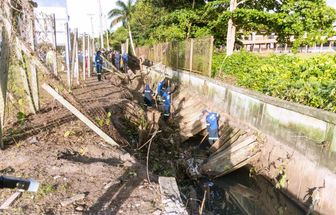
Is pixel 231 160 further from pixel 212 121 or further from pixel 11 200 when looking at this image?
pixel 11 200

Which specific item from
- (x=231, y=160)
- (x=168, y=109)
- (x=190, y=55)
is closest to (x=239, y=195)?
(x=231, y=160)

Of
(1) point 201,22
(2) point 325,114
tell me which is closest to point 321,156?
(2) point 325,114

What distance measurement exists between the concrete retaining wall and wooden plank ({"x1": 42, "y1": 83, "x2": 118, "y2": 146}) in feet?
11.2

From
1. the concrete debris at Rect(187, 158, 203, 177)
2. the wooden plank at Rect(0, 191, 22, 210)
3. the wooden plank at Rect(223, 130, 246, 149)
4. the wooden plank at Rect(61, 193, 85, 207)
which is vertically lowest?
the concrete debris at Rect(187, 158, 203, 177)

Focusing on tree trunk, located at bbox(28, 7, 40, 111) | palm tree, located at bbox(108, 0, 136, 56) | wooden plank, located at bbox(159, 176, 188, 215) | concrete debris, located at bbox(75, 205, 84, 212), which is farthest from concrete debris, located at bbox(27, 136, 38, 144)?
palm tree, located at bbox(108, 0, 136, 56)

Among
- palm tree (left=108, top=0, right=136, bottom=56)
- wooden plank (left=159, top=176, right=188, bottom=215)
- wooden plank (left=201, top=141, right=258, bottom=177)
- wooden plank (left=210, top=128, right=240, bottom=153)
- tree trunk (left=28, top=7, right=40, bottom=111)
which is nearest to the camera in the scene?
wooden plank (left=159, top=176, right=188, bottom=215)

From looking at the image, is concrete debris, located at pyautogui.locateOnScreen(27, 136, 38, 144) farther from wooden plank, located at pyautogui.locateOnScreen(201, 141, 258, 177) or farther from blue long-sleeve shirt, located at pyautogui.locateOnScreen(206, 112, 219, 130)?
blue long-sleeve shirt, located at pyautogui.locateOnScreen(206, 112, 219, 130)

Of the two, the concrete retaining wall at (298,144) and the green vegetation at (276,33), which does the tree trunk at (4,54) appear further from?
the green vegetation at (276,33)

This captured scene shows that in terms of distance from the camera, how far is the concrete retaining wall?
4.74m

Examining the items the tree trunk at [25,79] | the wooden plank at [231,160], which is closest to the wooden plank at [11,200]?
the tree trunk at [25,79]

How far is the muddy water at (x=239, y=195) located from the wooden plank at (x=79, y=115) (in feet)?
5.82

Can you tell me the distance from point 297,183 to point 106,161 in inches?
139

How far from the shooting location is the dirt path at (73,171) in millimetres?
3520

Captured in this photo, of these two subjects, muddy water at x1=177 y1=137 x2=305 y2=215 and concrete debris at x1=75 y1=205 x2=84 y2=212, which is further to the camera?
muddy water at x1=177 y1=137 x2=305 y2=215
